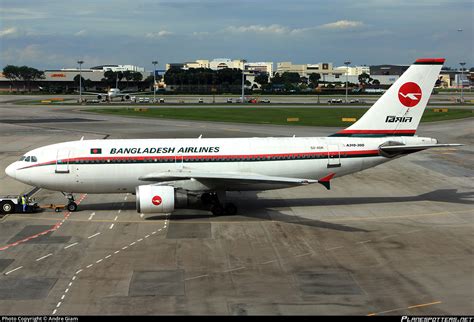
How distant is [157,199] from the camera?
108ft

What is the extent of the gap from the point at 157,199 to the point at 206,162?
15.3 ft

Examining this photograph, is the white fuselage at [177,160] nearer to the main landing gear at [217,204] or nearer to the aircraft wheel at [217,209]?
the main landing gear at [217,204]

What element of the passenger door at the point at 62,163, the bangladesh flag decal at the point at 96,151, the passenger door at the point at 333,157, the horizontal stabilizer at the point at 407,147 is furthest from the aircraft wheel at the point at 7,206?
the horizontal stabilizer at the point at 407,147

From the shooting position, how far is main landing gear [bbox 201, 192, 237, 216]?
3562cm

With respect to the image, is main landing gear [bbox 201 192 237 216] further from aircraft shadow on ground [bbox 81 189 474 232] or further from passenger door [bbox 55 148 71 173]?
A: passenger door [bbox 55 148 71 173]

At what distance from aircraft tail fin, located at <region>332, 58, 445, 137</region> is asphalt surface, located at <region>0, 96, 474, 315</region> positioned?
526cm

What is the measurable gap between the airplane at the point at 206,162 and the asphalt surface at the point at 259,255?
1.99 metres

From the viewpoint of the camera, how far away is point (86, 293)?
22.5 metres

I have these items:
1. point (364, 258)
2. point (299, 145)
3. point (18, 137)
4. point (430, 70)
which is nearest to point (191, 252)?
point (364, 258)

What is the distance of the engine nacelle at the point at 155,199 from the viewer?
32.6m

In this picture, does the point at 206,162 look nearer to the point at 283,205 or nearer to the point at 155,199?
the point at 155,199

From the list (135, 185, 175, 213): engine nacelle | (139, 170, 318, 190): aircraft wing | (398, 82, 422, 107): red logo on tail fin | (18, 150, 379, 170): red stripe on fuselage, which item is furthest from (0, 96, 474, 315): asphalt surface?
(398, 82, 422, 107): red logo on tail fin

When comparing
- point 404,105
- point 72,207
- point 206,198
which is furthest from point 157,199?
point 404,105

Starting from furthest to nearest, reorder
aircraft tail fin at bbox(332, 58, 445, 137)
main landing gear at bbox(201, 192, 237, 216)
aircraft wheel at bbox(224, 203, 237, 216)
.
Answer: aircraft tail fin at bbox(332, 58, 445, 137) → aircraft wheel at bbox(224, 203, 237, 216) → main landing gear at bbox(201, 192, 237, 216)
